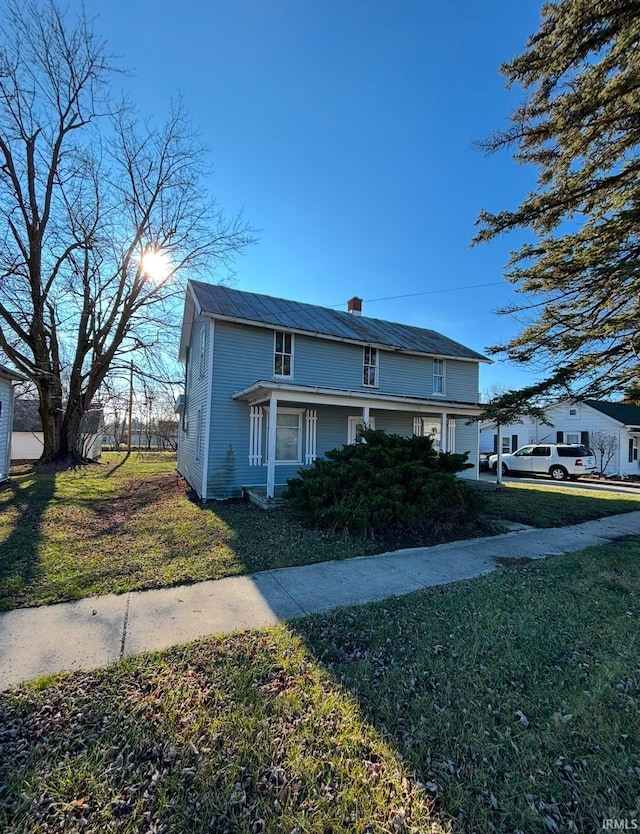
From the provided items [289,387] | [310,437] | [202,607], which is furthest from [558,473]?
[202,607]

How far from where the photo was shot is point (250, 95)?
29.0 feet

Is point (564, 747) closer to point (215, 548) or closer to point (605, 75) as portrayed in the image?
point (215, 548)

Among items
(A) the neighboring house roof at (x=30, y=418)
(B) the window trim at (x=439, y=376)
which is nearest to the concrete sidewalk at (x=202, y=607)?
(B) the window trim at (x=439, y=376)

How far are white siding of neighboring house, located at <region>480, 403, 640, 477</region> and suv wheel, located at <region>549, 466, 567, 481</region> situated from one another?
2258 mm

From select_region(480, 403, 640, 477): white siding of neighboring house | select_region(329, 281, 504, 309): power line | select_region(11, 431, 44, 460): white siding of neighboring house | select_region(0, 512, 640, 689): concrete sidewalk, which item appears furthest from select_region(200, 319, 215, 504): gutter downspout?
select_region(11, 431, 44, 460): white siding of neighboring house

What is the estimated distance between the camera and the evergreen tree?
5105mm

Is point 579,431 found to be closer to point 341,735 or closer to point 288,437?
point 288,437

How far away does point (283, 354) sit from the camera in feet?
36.9

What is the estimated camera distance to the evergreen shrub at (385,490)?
6656 mm

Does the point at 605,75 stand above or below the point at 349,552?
above

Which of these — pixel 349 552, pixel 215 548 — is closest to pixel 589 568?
pixel 349 552

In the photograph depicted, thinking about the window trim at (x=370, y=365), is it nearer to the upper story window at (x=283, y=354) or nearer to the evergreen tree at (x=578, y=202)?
the upper story window at (x=283, y=354)

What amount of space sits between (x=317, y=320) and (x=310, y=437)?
4164 millimetres

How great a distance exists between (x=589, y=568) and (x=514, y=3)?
9.37 metres
